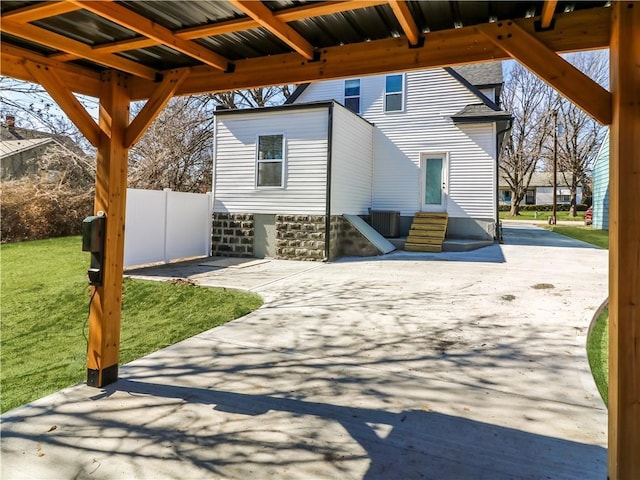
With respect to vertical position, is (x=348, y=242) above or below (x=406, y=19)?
below

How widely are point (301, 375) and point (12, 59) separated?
3.32 metres

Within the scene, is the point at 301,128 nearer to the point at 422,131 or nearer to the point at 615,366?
the point at 422,131

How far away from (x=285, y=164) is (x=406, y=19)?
864 centimetres

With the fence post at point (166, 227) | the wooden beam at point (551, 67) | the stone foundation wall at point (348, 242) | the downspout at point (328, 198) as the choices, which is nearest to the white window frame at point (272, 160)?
the downspout at point (328, 198)

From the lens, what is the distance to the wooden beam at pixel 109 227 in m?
3.32

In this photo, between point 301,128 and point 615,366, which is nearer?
point 615,366

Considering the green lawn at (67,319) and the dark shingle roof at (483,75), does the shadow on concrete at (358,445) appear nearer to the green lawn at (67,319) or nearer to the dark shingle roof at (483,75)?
the green lawn at (67,319)

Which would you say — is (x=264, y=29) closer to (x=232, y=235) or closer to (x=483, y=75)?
(x=232, y=235)

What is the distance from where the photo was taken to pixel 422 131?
1319 centimetres

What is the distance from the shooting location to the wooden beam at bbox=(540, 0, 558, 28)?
214 cm

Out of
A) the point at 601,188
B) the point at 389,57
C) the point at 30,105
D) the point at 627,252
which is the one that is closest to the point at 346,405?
the point at 627,252

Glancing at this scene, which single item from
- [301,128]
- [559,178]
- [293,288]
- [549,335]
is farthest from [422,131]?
[559,178]

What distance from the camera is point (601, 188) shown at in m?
19.4

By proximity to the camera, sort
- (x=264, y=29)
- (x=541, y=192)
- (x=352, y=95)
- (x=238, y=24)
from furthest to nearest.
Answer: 1. (x=541, y=192)
2. (x=352, y=95)
3. (x=264, y=29)
4. (x=238, y=24)
